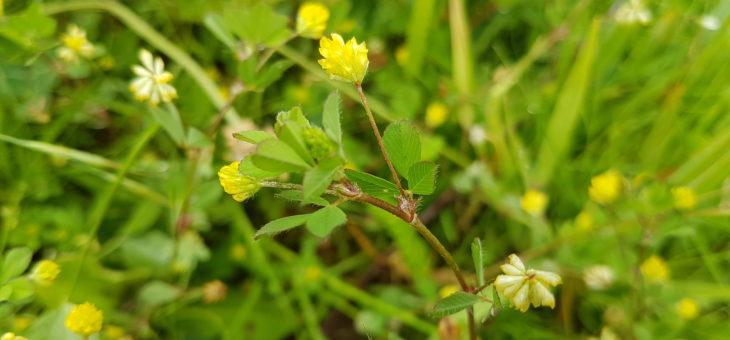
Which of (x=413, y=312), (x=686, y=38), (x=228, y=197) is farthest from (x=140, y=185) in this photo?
(x=686, y=38)

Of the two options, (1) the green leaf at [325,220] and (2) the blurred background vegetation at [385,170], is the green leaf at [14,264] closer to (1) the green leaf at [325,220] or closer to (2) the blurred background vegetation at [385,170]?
(2) the blurred background vegetation at [385,170]

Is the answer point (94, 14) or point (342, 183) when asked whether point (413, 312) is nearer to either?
point (342, 183)

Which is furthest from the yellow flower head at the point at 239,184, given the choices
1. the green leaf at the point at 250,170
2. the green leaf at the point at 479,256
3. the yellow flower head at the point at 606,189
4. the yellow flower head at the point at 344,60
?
the yellow flower head at the point at 606,189

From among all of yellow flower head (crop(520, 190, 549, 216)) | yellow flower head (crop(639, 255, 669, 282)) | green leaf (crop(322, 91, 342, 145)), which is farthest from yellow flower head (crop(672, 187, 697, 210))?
green leaf (crop(322, 91, 342, 145))

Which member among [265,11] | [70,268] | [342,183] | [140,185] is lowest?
[70,268]

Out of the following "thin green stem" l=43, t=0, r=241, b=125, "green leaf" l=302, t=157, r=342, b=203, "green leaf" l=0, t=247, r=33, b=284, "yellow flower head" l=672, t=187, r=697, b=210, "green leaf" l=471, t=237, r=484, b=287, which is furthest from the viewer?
"thin green stem" l=43, t=0, r=241, b=125

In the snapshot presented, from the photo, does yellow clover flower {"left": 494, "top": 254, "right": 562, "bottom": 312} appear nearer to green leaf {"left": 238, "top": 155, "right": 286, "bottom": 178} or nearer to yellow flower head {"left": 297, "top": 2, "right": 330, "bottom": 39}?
green leaf {"left": 238, "top": 155, "right": 286, "bottom": 178}

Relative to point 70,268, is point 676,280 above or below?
below
